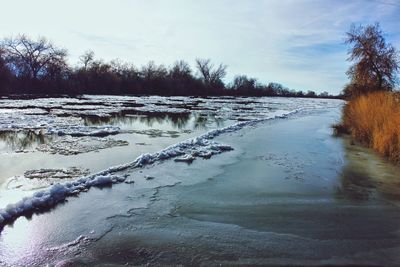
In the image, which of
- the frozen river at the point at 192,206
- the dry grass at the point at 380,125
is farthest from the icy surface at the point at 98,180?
the dry grass at the point at 380,125

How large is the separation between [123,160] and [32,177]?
2476 millimetres

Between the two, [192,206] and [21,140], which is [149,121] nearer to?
[21,140]

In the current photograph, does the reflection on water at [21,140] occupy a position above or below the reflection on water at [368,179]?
above

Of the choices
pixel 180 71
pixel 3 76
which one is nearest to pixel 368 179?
pixel 3 76

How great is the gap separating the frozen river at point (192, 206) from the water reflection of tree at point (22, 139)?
0.52ft

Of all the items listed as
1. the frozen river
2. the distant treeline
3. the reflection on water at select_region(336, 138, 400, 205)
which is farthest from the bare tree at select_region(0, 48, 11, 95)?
the reflection on water at select_region(336, 138, 400, 205)

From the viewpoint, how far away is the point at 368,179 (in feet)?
28.2

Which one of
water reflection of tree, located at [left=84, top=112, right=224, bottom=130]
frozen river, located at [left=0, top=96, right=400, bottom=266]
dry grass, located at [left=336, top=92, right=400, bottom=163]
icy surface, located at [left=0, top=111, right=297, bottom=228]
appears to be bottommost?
frozen river, located at [left=0, top=96, right=400, bottom=266]

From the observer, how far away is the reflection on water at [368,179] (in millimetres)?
7261

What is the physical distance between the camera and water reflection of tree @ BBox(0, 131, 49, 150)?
11.4 meters

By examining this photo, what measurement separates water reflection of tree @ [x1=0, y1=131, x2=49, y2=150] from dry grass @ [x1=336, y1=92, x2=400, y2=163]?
11056 millimetres

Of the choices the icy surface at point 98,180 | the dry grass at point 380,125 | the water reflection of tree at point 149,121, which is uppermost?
the dry grass at point 380,125

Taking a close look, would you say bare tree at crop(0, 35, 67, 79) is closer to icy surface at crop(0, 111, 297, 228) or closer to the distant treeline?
the distant treeline

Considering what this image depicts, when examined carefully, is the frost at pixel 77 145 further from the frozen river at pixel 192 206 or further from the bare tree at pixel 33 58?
the bare tree at pixel 33 58
